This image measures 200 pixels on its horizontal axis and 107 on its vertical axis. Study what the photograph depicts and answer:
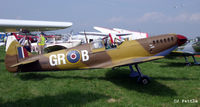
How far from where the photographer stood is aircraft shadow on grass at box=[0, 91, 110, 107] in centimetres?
346

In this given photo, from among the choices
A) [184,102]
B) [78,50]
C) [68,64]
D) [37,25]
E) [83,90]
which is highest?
[37,25]

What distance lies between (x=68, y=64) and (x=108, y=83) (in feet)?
5.57

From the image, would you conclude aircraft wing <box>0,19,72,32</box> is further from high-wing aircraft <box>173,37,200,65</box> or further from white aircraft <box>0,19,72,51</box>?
high-wing aircraft <box>173,37,200,65</box>

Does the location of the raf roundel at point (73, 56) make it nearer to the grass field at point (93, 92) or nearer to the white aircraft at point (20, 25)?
the grass field at point (93, 92)

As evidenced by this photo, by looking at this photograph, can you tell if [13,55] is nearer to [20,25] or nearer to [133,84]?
[133,84]

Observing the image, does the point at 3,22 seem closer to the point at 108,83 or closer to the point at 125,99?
the point at 108,83

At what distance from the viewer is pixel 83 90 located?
4.44 meters

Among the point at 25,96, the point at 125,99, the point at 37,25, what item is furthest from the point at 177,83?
the point at 37,25

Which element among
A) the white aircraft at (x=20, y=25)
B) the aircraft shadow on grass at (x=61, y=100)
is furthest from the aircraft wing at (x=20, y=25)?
the aircraft shadow on grass at (x=61, y=100)

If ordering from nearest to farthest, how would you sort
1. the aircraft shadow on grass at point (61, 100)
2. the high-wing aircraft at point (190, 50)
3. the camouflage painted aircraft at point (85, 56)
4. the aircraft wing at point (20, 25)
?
the aircraft shadow on grass at point (61, 100) → the camouflage painted aircraft at point (85, 56) → the high-wing aircraft at point (190, 50) → the aircraft wing at point (20, 25)

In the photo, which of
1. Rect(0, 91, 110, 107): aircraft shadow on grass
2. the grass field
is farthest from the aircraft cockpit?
Rect(0, 91, 110, 107): aircraft shadow on grass

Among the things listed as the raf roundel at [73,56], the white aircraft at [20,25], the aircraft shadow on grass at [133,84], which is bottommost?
the aircraft shadow on grass at [133,84]

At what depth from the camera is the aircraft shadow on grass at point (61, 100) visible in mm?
3463

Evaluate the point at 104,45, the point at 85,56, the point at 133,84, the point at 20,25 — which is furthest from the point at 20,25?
the point at 133,84
